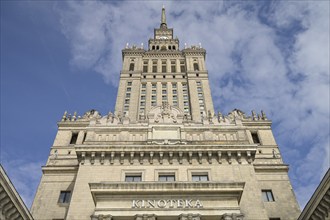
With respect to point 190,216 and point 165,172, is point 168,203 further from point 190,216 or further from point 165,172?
point 165,172

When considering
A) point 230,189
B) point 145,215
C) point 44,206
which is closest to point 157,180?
point 145,215

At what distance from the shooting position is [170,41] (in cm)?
9169

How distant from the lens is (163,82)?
243 ft

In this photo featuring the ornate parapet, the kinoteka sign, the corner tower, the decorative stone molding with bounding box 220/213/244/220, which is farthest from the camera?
the corner tower

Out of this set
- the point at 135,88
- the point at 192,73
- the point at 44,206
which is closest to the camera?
the point at 44,206

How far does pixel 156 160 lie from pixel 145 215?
6.29 meters

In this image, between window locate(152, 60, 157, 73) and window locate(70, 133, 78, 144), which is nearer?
window locate(70, 133, 78, 144)

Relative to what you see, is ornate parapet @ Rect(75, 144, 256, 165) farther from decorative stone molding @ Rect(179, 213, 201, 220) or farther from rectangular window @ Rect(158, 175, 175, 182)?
decorative stone molding @ Rect(179, 213, 201, 220)

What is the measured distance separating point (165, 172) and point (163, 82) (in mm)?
44291

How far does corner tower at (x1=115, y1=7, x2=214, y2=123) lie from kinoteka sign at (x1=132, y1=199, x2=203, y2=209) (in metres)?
33.1

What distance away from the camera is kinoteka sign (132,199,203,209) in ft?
91.1

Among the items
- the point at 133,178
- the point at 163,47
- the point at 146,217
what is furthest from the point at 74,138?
the point at 163,47

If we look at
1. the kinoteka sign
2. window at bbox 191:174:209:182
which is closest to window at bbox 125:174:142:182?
the kinoteka sign

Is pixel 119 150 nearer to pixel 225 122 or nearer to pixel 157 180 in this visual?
pixel 157 180
